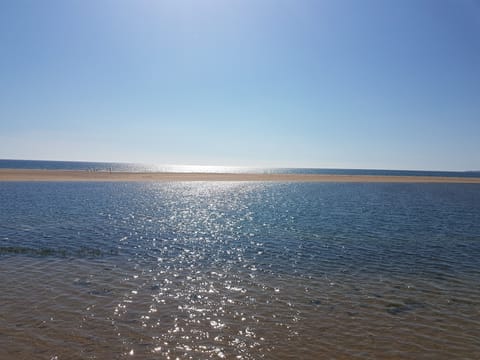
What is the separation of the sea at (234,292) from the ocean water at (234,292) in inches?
2.2

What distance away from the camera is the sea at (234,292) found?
30.0 ft

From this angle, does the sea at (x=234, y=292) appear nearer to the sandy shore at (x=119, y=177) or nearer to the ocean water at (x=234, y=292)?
the ocean water at (x=234, y=292)

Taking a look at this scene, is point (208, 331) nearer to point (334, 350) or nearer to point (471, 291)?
point (334, 350)

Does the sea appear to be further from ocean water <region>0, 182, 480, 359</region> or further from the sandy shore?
the sandy shore

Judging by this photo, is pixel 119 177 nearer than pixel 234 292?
No

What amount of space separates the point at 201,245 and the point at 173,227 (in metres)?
7.18

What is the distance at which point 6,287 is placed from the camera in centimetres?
1283

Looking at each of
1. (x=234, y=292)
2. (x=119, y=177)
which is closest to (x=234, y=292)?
(x=234, y=292)

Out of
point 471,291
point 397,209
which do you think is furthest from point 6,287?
point 397,209

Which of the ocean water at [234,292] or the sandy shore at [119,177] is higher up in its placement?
the sandy shore at [119,177]

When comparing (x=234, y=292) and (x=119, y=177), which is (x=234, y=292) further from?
(x=119, y=177)

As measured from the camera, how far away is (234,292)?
515 inches

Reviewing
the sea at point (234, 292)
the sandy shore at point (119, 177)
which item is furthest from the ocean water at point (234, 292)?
the sandy shore at point (119, 177)

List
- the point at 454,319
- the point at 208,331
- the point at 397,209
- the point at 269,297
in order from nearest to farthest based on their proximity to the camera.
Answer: the point at 208,331 → the point at 454,319 → the point at 269,297 → the point at 397,209
